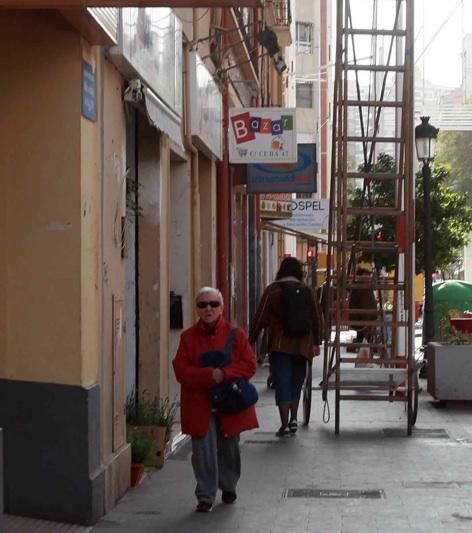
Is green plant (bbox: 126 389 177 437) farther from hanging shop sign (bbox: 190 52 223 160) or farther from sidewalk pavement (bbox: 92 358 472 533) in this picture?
hanging shop sign (bbox: 190 52 223 160)

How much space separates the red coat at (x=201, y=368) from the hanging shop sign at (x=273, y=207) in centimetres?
1993

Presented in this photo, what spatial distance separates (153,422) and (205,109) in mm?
6047

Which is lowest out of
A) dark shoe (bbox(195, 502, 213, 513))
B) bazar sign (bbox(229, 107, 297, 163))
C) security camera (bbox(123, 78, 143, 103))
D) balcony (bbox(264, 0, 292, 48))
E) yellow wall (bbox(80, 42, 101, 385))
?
dark shoe (bbox(195, 502, 213, 513))

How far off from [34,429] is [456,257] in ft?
64.9

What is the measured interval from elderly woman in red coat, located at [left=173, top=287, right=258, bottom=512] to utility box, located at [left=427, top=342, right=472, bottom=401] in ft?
22.5

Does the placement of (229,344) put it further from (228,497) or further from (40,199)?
(40,199)

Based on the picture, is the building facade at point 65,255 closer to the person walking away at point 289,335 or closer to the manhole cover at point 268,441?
the manhole cover at point 268,441

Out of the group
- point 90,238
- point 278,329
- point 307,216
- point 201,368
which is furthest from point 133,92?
point 307,216

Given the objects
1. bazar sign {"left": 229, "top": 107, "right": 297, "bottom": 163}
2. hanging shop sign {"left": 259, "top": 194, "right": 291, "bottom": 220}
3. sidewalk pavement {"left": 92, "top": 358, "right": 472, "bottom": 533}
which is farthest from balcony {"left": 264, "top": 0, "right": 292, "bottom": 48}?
sidewalk pavement {"left": 92, "top": 358, "right": 472, "bottom": 533}

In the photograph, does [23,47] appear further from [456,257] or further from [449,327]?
[456,257]

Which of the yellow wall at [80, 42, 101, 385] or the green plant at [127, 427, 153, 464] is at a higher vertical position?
the yellow wall at [80, 42, 101, 385]

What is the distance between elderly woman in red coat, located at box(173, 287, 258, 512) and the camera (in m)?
9.05

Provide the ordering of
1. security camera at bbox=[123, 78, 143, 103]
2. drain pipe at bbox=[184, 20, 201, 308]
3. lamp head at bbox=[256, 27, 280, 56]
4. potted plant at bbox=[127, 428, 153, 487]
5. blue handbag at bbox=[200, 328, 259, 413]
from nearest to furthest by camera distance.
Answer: blue handbag at bbox=[200, 328, 259, 413] → security camera at bbox=[123, 78, 143, 103] → potted plant at bbox=[127, 428, 153, 487] → drain pipe at bbox=[184, 20, 201, 308] → lamp head at bbox=[256, 27, 280, 56]

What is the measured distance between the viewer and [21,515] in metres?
8.36
